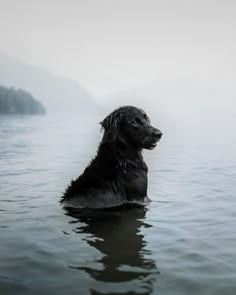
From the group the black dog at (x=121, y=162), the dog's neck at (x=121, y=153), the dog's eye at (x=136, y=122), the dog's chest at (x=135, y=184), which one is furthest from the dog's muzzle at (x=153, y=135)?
the dog's chest at (x=135, y=184)

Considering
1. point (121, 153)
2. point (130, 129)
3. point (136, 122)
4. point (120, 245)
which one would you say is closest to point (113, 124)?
point (130, 129)

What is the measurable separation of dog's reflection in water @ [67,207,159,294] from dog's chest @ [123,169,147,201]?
0.32m

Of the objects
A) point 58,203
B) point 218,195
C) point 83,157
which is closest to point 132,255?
point 58,203

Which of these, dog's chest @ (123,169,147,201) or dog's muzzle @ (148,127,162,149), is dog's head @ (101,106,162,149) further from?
dog's chest @ (123,169,147,201)

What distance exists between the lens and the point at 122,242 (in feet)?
23.1

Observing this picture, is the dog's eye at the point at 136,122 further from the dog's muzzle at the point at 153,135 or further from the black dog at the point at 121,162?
the dog's muzzle at the point at 153,135

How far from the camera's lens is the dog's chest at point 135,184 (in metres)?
9.32

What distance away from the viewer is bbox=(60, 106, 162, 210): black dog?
8.97 m

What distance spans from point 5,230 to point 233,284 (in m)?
3.55

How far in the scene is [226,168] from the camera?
16047 mm

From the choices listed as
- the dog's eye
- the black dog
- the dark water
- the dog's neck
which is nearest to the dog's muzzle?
the black dog

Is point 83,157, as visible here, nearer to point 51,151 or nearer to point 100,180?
point 51,151

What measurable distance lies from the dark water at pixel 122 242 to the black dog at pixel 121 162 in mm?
342

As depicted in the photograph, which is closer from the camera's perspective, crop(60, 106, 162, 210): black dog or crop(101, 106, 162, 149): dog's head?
crop(60, 106, 162, 210): black dog
